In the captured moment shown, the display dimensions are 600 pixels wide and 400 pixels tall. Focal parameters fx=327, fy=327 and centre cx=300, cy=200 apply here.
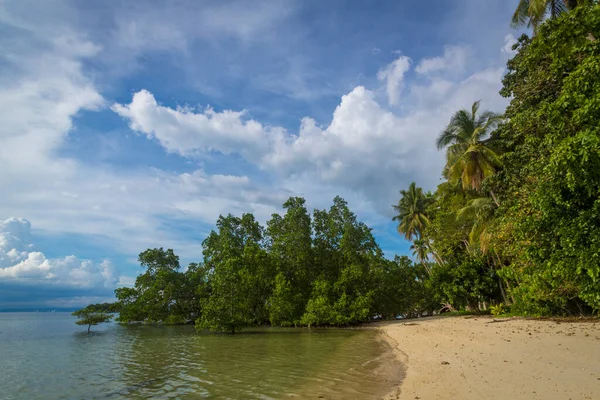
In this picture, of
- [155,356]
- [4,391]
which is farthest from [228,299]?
[4,391]

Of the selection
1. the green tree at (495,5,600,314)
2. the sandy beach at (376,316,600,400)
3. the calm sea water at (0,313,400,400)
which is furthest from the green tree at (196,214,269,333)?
the green tree at (495,5,600,314)

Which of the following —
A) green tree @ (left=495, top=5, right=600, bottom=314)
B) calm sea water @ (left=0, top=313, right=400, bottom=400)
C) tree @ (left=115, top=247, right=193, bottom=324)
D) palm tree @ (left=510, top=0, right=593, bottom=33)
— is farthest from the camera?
tree @ (left=115, top=247, right=193, bottom=324)

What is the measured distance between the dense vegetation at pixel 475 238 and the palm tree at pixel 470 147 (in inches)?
4.2

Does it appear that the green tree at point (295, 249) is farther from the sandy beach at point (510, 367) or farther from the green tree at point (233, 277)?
the sandy beach at point (510, 367)

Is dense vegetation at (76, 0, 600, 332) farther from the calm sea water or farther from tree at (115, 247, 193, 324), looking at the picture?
the calm sea water

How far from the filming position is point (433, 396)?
709 cm

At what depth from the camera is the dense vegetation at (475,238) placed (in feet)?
24.5

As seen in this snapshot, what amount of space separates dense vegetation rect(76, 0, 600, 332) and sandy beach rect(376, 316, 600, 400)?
5.85 feet

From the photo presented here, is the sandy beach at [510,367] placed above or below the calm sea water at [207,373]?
above

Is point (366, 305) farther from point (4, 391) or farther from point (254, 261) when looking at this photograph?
point (4, 391)

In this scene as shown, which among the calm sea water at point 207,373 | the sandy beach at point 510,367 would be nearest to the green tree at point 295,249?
the calm sea water at point 207,373

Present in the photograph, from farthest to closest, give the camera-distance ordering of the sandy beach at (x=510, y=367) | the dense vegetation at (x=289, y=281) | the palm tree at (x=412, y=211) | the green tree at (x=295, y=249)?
the palm tree at (x=412, y=211) < the green tree at (x=295, y=249) < the dense vegetation at (x=289, y=281) < the sandy beach at (x=510, y=367)

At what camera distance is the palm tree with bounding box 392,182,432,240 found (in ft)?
155

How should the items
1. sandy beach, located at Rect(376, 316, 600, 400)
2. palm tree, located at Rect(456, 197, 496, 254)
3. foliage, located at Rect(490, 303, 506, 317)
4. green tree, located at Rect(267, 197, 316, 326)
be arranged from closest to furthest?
sandy beach, located at Rect(376, 316, 600, 400)
palm tree, located at Rect(456, 197, 496, 254)
foliage, located at Rect(490, 303, 506, 317)
green tree, located at Rect(267, 197, 316, 326)
